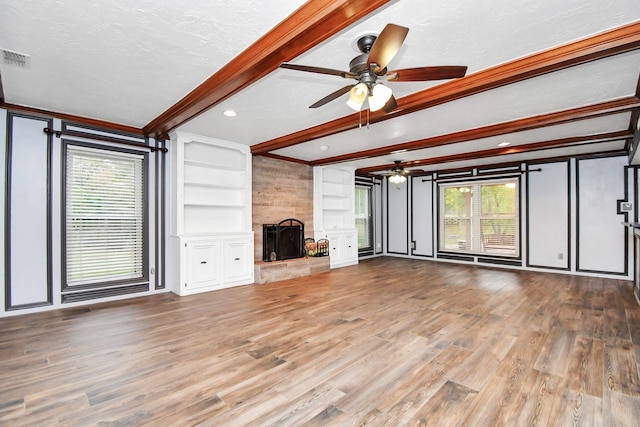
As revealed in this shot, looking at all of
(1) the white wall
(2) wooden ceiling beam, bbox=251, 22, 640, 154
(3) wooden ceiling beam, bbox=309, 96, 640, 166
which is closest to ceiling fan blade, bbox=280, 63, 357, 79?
(2) wooden ceiling beam, bbox=251, 22, 640, 154

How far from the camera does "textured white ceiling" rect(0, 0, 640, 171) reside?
1.91 metres

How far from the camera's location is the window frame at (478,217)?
23.0 feet

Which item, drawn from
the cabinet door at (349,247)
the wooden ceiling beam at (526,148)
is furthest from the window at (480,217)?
the cabinet door at (349,247)

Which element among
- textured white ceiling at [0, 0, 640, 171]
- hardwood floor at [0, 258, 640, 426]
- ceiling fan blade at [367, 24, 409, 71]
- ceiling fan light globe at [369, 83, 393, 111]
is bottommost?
hardwood floor at [0, 258, 640, 426]

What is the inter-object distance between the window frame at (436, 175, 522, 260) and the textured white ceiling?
123 inches

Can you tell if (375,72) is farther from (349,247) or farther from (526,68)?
(349,247)

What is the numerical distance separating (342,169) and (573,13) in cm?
588

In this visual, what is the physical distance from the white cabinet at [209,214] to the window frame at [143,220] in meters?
0.37

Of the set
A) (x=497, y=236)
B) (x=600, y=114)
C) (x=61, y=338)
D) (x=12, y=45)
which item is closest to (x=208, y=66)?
(x=12, y=45)

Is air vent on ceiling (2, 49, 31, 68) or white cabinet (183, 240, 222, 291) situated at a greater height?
air vent on ceiling (2, 49, 31, 68)

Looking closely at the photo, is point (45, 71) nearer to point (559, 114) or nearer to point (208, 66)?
point (208, 66)

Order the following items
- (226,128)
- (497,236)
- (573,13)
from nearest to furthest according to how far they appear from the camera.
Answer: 1. (573,13)
2. (226,128)
3. (497,236)

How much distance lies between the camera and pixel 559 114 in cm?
372

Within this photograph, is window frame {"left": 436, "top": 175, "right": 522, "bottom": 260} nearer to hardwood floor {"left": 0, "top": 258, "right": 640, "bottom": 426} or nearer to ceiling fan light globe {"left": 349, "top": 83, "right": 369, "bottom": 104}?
hardwood floor {"left": 0, "top": 258, "right": 640, "bottom": 426}
